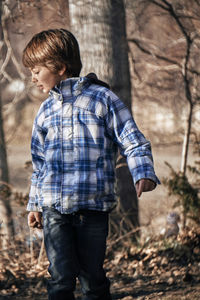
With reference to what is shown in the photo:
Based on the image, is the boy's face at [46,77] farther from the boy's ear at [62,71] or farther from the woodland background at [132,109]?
the woodland background at [132,109]

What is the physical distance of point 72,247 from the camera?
2594 millimetres

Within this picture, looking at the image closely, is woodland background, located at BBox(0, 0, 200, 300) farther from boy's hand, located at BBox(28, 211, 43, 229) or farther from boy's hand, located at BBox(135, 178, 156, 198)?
boy's hand, located at BBox(135, 178, 156, 198)

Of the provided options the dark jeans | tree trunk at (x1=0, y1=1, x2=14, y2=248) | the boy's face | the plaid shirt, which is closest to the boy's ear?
the boy's face

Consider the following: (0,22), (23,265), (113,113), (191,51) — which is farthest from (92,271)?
(0,22)

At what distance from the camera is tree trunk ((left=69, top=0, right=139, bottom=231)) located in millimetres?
4555

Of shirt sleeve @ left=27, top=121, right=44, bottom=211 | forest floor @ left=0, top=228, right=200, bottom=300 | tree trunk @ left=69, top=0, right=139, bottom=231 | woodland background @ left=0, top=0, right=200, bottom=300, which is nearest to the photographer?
shirt sleeve @ left=27, top=121, right=44, bottom=211

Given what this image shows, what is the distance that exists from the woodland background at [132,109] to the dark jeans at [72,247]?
132 cm

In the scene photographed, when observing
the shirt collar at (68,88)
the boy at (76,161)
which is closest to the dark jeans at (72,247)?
the boy at (76,161)

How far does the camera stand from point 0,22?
5.11 m

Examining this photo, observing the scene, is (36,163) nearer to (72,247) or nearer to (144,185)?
(72,247)

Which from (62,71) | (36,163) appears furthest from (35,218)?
(62,71)

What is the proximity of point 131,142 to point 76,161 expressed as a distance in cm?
33

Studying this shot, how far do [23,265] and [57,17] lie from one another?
8.55 ft

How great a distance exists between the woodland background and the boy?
139 cm
